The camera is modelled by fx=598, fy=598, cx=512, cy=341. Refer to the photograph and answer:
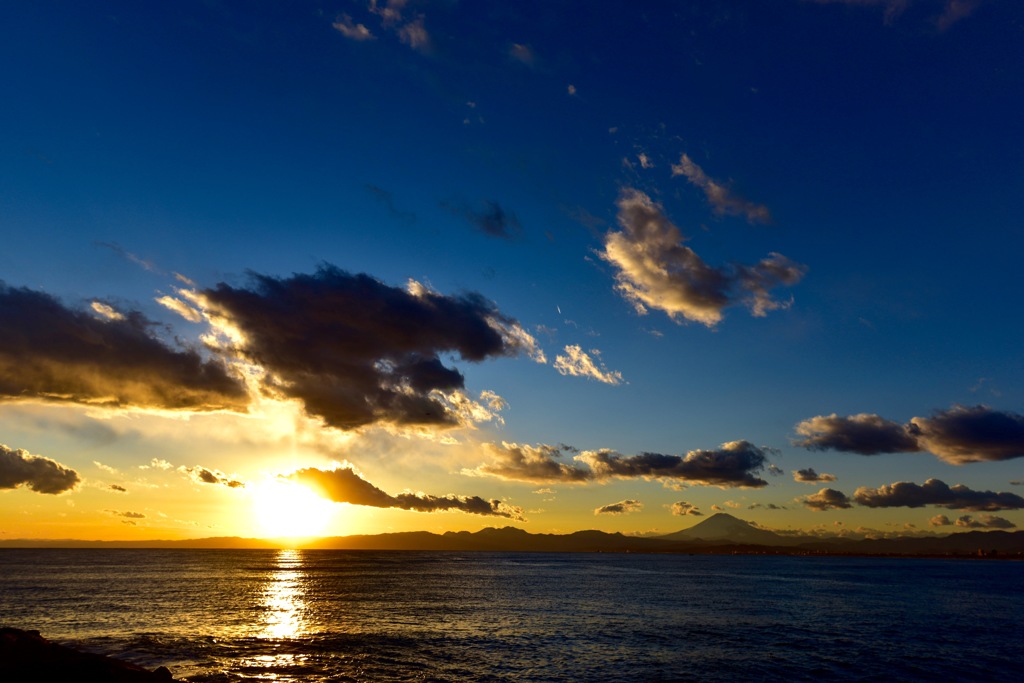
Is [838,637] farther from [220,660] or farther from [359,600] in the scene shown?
[359,600]

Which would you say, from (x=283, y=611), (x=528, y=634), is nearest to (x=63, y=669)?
(x=528, y=634)

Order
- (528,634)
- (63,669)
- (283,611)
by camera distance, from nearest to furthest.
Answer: (63,669) → (528,634) → (283,611)

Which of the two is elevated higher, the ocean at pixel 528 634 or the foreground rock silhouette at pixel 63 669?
the foreground rock silhouette at pixel 63 669

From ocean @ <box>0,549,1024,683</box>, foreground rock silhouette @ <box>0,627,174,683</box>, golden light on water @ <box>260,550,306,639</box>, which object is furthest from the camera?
golden light on water @ <box>260,550,306,639</box>

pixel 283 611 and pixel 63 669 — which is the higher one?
pixel 63 669

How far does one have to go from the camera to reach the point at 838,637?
6788 cm

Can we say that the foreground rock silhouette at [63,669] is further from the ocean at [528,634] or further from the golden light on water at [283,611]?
the golden light on water at [283,611]

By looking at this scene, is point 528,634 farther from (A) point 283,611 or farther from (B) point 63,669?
(B) point 63,669

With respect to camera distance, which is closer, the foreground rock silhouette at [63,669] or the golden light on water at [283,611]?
the foreground rock silhouette at [63,669]

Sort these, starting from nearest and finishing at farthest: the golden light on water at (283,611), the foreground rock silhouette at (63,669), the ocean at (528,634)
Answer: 1. the foreground rock silhouette at (63,669)
2. the ocean at (528,634)
3. the golden light on water at (283,611)

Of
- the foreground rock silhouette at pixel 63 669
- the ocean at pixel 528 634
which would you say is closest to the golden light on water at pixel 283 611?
the ocean at pixel 528 634

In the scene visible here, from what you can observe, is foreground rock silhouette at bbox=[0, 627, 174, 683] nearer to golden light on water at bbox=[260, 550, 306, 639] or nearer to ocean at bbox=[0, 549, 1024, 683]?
Answer: ocean at bbox=[0, 549, 1024, 683]

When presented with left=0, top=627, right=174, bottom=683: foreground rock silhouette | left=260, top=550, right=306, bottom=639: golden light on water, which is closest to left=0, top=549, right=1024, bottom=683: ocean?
left=260, top=550, right=306, bottom=639: golden light on water

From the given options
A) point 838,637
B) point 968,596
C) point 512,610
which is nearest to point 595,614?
point 512,610
